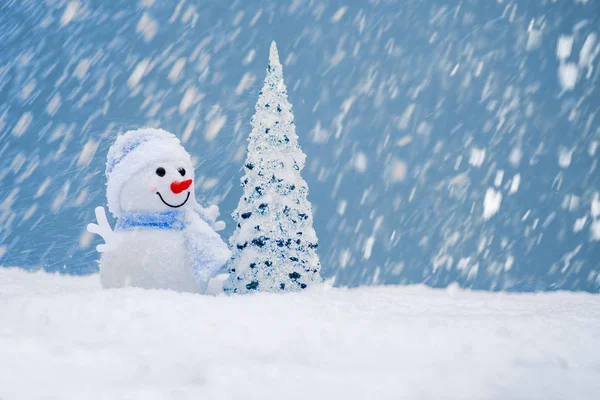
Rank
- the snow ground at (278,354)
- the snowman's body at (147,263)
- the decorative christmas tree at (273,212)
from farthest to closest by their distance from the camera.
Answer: the decorative christmas tree at (273,212) < the snowman's body at (147,263) < the snow ground at (278,354)

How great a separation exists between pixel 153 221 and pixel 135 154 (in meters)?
0.46

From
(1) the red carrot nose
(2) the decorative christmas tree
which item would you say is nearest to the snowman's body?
(1) the red carrot nose

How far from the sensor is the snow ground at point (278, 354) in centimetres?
117

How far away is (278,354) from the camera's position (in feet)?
4.56

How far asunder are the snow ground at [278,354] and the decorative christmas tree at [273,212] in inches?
79.4

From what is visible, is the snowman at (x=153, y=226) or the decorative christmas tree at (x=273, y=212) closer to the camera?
the snowman at (x=153, y=226)

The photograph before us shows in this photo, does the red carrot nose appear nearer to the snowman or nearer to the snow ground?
the snowman

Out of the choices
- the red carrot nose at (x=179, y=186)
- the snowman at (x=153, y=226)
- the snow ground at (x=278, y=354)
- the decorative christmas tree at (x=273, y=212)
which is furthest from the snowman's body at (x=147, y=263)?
the snow ground at (x=278, y=354)

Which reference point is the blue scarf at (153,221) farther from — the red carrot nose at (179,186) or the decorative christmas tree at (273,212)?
the decorative christmas tree at (273,212)

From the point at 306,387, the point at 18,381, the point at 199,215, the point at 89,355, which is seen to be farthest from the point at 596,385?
the point at 199,215

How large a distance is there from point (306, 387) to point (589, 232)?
9374mm

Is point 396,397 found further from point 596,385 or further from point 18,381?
point 18,381

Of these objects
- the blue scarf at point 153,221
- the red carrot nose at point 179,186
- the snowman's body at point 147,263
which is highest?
the red carrot nose at point 179,186

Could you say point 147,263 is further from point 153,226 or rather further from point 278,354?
point 278,354
